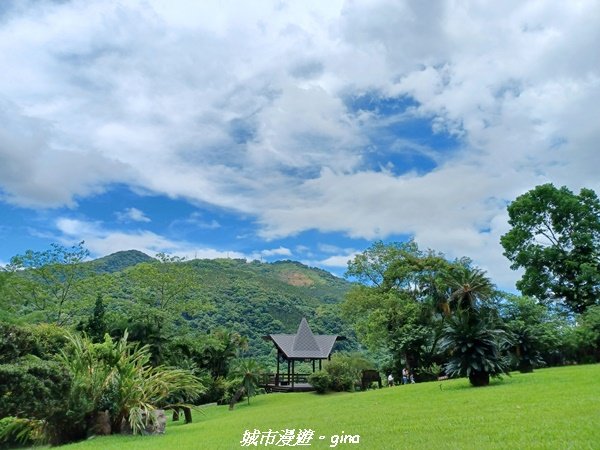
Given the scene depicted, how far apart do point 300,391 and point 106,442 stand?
25.4 metres

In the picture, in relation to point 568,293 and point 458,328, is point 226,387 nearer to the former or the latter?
point 458,328

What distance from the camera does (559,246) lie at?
37156mm

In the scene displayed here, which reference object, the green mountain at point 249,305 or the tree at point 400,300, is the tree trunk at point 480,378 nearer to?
the tree at point 400,300

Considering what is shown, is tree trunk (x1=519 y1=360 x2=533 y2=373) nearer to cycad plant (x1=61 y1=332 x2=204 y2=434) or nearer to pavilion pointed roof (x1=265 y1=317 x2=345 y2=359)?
cycad plant (x1=61 y1=332 x2=204 y2=434)

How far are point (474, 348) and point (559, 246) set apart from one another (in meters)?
23.7

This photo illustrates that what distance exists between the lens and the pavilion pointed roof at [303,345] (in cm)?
3944

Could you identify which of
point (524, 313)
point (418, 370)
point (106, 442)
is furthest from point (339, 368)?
point (106, 442)

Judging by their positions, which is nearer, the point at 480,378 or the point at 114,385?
the point at 114,385

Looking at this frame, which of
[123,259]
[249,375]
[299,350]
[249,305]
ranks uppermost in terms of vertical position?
[123,259]

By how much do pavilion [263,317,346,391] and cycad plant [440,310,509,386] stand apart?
21742mm

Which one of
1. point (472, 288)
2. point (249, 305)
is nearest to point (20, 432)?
point (472, 288)

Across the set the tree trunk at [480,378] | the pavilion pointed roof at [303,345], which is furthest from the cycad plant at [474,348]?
the pavilion pointed roof at [303,345]

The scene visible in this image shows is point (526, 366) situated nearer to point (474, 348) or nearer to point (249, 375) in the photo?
point (474, 348)

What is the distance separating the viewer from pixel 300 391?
124ft
